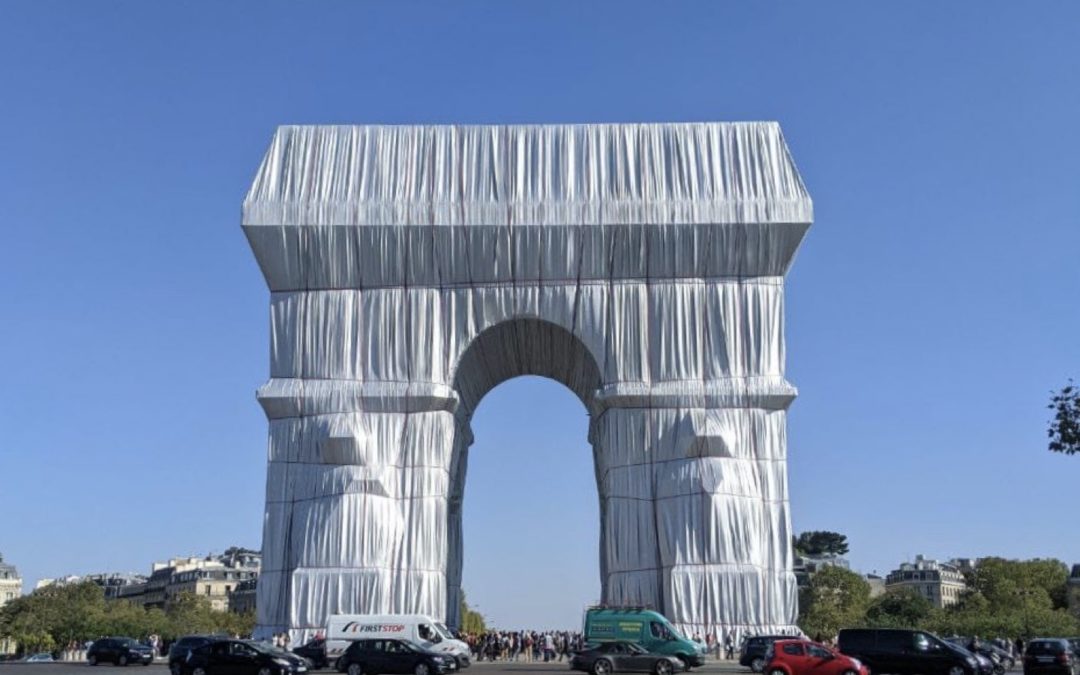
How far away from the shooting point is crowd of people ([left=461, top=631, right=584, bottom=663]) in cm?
4409

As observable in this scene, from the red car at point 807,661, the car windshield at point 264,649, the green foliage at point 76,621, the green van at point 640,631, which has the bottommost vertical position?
the red car at point 807,661

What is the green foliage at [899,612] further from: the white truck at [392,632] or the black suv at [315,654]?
the black suv at [315,654]

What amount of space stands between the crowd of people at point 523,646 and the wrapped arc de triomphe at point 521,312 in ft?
19.1

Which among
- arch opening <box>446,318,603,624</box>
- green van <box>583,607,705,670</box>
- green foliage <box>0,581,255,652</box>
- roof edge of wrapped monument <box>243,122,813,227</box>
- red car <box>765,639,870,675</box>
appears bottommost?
red car <box>765,639,870,675</box>

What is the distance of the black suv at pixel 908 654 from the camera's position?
83.6 feet

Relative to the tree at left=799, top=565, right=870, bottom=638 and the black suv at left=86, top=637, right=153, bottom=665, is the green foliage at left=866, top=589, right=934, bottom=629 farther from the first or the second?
the black suv at left=86, top=637, right=153, bottom=665

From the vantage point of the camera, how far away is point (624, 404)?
126 feet

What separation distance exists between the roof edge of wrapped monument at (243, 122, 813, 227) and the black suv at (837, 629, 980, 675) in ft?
50.5

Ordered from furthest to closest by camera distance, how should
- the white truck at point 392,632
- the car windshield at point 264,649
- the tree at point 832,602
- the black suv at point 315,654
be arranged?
the tree at point 832,602, the black suv at point 315,654, the white truck at point 392,632, the car windshield at point 264,649

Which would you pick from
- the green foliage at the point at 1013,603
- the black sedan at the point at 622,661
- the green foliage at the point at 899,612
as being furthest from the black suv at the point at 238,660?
the green foliage at the point at 899,612

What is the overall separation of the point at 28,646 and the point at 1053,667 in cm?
7001

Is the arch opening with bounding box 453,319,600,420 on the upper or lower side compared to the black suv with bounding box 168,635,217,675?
upper

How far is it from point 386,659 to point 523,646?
20640 mm

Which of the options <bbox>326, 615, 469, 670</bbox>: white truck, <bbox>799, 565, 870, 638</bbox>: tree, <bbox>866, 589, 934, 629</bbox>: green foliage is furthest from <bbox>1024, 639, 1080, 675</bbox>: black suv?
<bbox>799, 565, 870, 638</bbox>: tree
